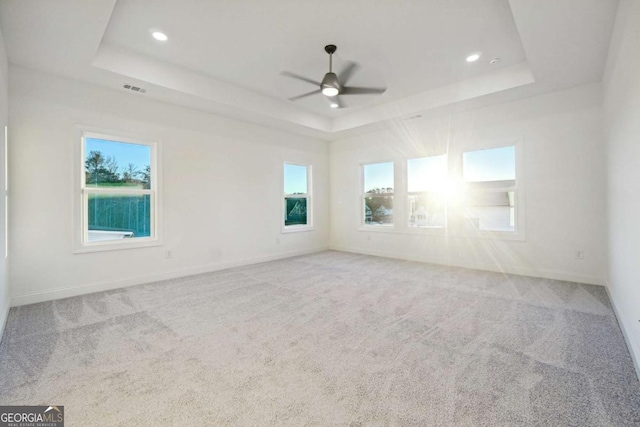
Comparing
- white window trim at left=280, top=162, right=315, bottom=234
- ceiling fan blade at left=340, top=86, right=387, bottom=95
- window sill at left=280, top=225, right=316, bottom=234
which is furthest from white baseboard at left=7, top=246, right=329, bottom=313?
ceiling fan blade at left=340, top=86, right=387, bottom=95

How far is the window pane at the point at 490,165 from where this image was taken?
4802mm

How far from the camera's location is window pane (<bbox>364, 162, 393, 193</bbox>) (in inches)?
255

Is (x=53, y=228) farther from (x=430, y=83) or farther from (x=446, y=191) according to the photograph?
(x=446, y=191)

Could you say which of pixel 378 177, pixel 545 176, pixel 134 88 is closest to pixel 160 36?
pixel 134 88

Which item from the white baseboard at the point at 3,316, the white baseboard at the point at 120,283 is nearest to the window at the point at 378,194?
the white baseboard at the point at 120,283

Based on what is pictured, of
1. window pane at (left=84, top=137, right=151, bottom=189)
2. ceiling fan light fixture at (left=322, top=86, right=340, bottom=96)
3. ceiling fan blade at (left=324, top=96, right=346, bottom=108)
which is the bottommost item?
window pane at (left=84, top=137, right=151, bottom=189)

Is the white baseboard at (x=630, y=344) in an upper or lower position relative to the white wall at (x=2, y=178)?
lower

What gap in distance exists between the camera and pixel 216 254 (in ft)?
17.1

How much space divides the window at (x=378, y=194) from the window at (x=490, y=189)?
5.36 ft

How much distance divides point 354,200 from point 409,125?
6.96 feet

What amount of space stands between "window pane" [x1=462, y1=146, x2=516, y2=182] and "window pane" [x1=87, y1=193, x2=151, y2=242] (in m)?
5.55

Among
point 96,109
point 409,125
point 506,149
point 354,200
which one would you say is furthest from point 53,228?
point 506,149

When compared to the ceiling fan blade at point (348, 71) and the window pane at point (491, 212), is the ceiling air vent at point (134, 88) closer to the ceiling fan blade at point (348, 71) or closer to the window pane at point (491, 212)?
the ceiling fan blade at point (348, 71)

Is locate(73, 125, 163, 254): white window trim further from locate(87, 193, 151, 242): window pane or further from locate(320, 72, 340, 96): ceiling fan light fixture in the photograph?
locate(320, 72, 340, 96): ceiling fan light fixture
